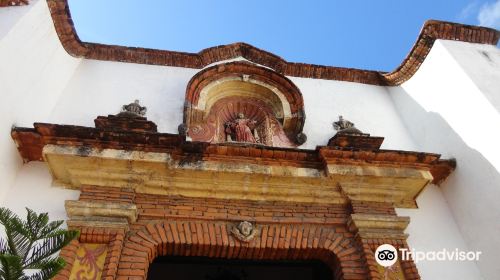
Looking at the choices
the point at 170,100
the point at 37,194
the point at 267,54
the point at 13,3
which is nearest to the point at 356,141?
the point at 267,54

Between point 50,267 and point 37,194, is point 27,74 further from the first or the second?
point 50,267

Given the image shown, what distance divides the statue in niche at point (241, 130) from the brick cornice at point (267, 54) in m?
1.31

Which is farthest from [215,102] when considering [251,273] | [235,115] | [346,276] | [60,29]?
[346,276]

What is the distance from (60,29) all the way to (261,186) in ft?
11.9

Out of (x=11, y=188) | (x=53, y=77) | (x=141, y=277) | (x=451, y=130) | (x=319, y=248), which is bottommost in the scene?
(x=141, y=277)

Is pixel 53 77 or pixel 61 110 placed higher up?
pixel 53 77

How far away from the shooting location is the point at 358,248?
4.29 metres

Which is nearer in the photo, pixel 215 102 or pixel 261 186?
pixel 261 186

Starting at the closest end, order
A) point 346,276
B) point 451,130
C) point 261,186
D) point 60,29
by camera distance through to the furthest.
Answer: point 346,276 → point 261,186 → point 451,130 → point 60,29

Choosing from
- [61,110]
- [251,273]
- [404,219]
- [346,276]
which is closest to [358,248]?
[346,276]

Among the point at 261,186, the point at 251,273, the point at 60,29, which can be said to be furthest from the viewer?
the point at 251,273

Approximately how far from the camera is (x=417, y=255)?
4.45 metres

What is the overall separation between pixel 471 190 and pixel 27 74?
540 centimetres

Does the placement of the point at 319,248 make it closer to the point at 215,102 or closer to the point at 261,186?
the point at 261,186
